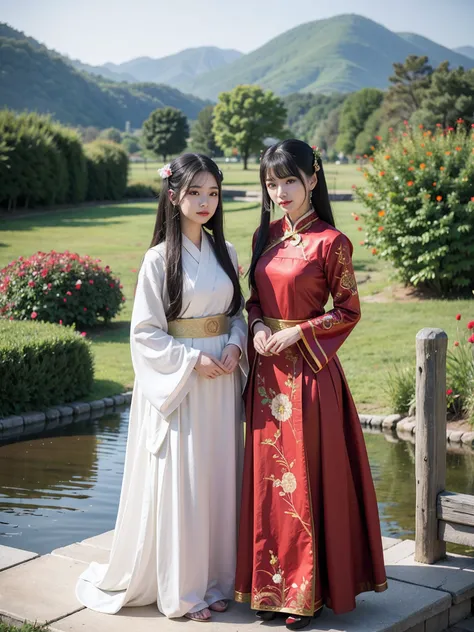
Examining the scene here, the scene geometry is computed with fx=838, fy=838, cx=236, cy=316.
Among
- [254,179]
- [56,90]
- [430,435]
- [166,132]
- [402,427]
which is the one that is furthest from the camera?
[56,90]

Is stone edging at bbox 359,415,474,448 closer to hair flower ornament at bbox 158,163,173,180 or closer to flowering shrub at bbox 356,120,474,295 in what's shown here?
hair flower ornament at bbox 158,163,173,180

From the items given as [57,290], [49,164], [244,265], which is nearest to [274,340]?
[57,290]

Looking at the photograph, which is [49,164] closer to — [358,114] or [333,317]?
[333,317]

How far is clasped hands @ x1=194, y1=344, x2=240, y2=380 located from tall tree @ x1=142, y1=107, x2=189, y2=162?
2271 inches

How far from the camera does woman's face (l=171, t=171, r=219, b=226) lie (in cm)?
315

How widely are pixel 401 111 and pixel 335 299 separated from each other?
2330 inches

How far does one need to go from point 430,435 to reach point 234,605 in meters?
1.14

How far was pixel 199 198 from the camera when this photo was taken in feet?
10.3

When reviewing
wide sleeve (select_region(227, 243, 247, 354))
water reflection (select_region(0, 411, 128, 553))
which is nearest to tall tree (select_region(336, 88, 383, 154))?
water reflection (select_region(0, 411, 128, 553))

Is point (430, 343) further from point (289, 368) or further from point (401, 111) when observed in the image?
point (401, 111)

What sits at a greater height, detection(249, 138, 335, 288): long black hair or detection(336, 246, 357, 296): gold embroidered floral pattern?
detection(249, 138, 335, 288): long black hair

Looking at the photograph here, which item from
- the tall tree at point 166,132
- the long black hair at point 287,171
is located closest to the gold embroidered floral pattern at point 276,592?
the long black hair at point 287,171

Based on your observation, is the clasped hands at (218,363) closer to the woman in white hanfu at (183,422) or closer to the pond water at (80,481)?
Result: the woman in white hanfu at (183,422)

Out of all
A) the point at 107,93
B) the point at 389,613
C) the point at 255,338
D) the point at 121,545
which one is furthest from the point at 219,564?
the point at 107,93
